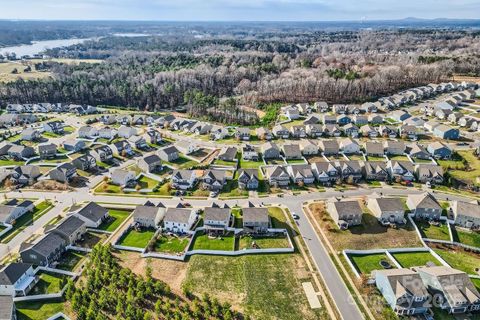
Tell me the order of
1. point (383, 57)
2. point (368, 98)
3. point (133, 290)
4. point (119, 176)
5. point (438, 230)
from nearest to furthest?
point (133, 290)
point (438, 230)
point (119, 176)
point (368, 98)
point (383, 57)

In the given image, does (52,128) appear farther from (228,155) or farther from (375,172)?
(375,172)

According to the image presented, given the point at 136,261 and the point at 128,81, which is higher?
the point at 128,81

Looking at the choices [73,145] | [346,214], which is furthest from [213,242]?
[73,145]

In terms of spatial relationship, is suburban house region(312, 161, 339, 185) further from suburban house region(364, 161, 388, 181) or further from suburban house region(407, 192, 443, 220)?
suburban house region(407, 192, 443, 220)

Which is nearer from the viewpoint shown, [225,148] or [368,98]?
[225,148]

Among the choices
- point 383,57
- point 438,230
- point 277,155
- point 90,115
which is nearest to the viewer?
point 438,230

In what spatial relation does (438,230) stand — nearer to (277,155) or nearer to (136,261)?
(277,155)

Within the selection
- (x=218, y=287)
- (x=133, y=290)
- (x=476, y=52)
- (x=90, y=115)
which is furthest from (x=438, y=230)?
(x=476, y=52)

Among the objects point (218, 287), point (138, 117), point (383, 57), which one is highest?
point (383, 57)
